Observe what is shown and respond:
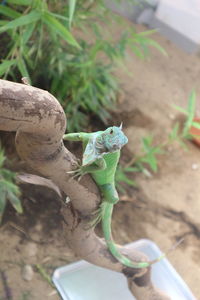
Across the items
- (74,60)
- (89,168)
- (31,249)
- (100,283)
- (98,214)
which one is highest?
(89,168)

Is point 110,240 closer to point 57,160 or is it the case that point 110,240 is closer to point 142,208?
point 57,160

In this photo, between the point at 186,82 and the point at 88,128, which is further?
the point at 186,82

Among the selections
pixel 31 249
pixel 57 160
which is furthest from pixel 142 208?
pixel 57 160

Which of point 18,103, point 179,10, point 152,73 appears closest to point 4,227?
point 18,103

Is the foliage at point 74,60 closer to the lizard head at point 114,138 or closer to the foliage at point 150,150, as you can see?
the foliage at point 150,150

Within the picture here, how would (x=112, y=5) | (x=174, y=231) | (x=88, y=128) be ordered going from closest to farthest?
(x=174, y=231), (x=88, y=128), (x=112, y=5)

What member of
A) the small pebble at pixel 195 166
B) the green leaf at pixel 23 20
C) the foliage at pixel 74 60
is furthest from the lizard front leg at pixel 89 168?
the small pebble at pixel 195 166

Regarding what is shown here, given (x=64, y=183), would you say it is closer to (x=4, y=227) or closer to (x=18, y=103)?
(x=18, y=103)

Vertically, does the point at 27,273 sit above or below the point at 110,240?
below
